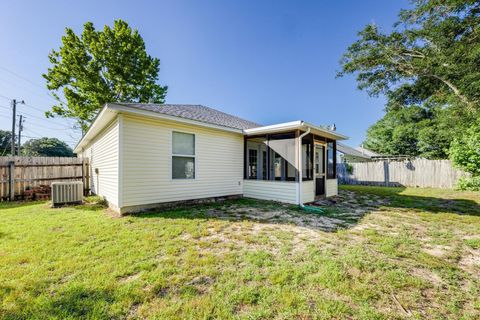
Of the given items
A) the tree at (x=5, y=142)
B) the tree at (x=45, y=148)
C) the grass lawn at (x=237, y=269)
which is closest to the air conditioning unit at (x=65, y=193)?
the grass lawn at (x=237, y=269)

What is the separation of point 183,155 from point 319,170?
17.3 ft

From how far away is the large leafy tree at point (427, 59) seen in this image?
8086mm

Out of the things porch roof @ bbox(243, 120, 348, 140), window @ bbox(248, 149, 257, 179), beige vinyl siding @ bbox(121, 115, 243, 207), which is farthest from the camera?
window @ bbox(248, 149, 257, 179)

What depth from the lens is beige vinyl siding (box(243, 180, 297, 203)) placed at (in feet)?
21.1

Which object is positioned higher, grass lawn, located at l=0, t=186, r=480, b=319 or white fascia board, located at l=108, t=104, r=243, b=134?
white fascia board, located at l=108, t=104, r=243, b=134

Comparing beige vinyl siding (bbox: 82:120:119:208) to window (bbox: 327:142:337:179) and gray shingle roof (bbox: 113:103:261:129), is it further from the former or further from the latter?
window (bbox: 327:142:337:179)

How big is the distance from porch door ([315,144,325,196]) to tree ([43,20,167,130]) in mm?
15138

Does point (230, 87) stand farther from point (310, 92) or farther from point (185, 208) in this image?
point (185, 208)

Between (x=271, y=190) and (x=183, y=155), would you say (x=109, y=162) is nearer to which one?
(x=183, y=155)

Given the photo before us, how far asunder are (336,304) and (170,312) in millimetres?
1502

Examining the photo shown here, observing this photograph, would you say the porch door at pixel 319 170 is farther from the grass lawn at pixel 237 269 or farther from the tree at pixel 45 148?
the tree at pixel 45 148

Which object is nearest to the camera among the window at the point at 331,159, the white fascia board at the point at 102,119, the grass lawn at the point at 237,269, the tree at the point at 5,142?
the grass lawn at the point at 237,269

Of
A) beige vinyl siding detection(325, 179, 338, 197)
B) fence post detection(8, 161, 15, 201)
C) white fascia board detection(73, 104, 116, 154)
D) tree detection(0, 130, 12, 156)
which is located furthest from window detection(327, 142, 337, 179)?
tree detection(0, 130, 12, 156)

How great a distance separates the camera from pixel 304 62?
11750mm
